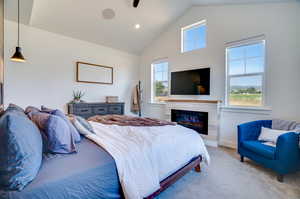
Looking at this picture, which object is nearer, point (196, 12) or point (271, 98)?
point (271, 98)

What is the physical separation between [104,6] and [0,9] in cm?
204

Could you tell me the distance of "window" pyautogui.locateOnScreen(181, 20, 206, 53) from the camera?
13.8ft

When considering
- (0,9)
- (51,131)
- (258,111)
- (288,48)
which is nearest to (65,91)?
(0,9)

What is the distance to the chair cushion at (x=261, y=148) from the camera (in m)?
2.18

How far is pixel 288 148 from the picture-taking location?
2.07 meters

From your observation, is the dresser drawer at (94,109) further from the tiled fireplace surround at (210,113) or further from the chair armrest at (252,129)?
the chair armrest at (252,129)

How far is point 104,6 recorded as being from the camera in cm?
371

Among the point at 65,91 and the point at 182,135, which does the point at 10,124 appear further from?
the point at 65,91

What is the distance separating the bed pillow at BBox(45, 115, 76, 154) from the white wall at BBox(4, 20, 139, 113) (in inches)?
119

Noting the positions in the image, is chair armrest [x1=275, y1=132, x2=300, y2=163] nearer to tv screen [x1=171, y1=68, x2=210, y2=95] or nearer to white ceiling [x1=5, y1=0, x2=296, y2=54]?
tv screen [x1=171, y1=68, x2=210, y2=95]

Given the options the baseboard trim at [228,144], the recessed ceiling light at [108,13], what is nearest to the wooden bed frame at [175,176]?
the baseboard trim at [228,144]

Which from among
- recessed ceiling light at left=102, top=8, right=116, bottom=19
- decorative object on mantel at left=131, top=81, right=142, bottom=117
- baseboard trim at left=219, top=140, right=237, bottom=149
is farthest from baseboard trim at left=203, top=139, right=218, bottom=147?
recessed ceiling light at left=102, top=8, right=116, bottom=19

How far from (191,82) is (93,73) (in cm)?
306

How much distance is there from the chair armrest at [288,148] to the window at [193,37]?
9.55 feet
